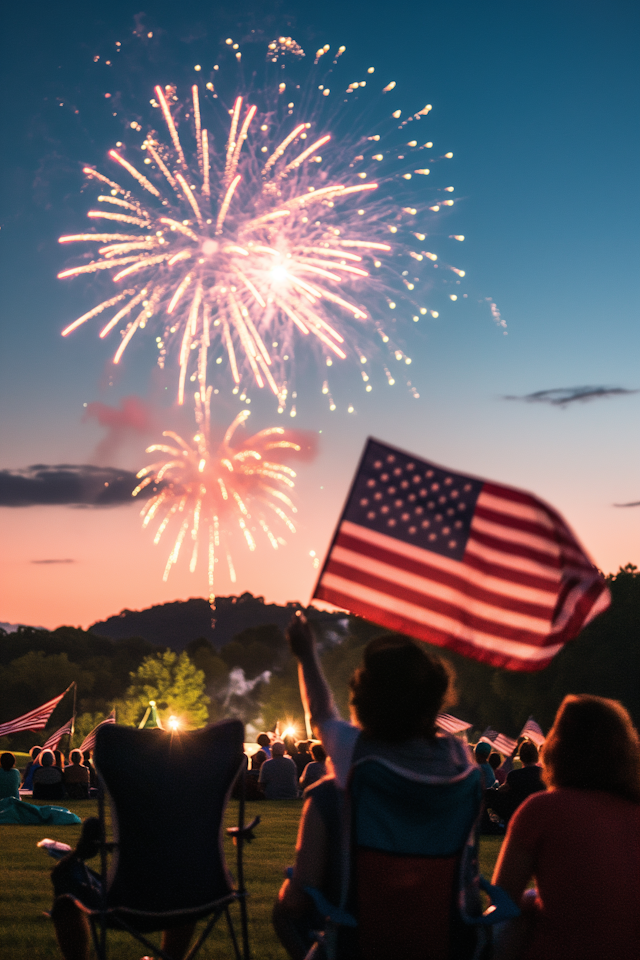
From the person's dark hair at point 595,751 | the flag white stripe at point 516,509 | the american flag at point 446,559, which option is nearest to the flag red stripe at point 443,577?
the american flag at point 446,559

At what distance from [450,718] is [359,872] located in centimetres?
2195

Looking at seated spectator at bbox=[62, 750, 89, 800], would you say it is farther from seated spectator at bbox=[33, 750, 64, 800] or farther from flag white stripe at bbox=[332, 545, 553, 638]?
flag white stripe at bbox=[332, 545, 553, 638]

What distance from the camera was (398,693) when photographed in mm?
2926

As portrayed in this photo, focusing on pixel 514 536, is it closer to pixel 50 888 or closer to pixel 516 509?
pixel 516 509

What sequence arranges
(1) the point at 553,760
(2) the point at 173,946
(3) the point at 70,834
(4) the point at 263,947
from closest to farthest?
(1) the point at 553,760 → (2) the point at 173,946 → (4) the point at 263,947 → (3) the point at 70,834

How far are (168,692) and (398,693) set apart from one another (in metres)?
93.1

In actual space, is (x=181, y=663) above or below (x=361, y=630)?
below

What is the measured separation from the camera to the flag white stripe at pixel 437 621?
5055mm

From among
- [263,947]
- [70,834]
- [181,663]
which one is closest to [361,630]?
[181,663]

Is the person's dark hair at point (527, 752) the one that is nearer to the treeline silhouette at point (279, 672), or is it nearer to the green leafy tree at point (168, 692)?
the treeline silhouette at point (279, 672)

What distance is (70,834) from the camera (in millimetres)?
11438

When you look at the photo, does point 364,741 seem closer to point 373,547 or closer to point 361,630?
point 373,547

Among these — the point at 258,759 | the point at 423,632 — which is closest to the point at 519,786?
the point at 423,632

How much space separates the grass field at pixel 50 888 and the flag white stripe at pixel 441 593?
2411mm
